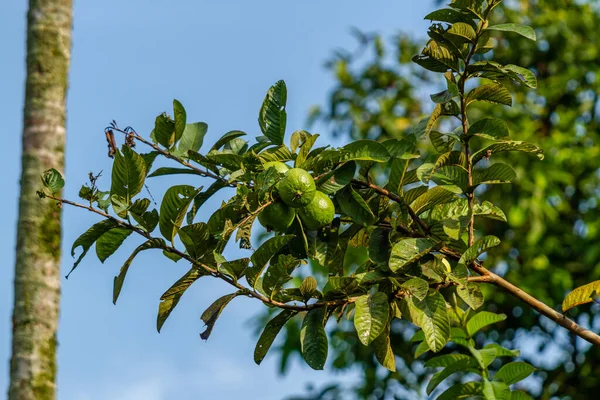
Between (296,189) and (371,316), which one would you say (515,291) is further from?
(296,189)

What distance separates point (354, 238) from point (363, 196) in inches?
5.2

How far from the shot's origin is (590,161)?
504 cm

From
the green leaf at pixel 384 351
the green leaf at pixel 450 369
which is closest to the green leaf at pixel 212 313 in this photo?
the green leaf at pixel 384 351

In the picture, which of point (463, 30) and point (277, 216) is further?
point (463, 30)

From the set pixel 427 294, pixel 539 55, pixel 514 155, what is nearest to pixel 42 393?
pixel 427 294

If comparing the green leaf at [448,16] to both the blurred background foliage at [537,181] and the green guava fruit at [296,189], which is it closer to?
the green guava fruit at [296,189]

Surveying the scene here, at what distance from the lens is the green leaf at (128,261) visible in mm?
1264

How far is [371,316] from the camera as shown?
4.09 ft

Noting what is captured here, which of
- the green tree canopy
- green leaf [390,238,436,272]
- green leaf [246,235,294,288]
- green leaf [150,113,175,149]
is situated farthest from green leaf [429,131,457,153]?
green leaf [150,113,175,149]

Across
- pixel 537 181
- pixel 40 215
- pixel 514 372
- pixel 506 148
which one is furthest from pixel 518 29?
pixel 537 181

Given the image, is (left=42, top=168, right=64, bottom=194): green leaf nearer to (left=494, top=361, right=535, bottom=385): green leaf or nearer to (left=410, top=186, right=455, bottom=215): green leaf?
(left=410, top=186, right=455, bottom=215): green leaf

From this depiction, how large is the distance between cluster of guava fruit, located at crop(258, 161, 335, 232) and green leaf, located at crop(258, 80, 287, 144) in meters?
0.08

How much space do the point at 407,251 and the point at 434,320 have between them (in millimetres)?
117

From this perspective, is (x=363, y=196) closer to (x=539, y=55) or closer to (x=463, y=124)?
(x=463, y=124)
